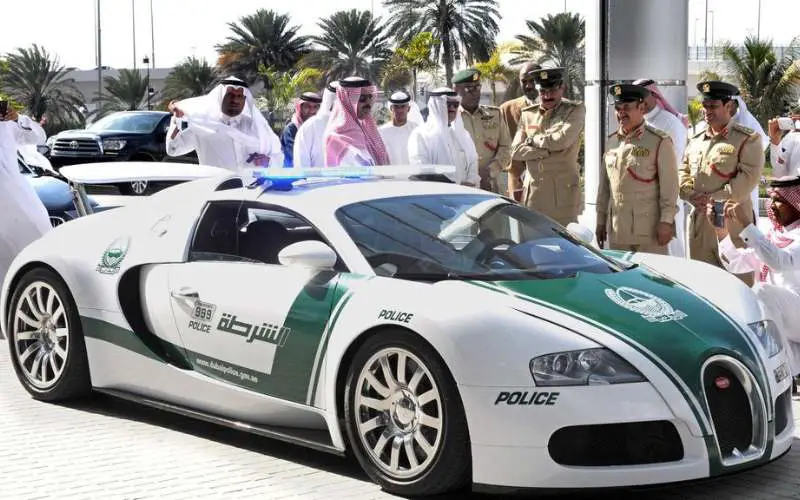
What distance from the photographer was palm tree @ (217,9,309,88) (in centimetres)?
7444

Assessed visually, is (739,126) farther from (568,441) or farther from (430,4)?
(430,4)

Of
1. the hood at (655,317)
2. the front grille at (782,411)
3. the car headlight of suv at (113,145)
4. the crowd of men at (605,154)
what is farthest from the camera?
the car headlight of suv at (113,145)

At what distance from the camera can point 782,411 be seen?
18.0ft

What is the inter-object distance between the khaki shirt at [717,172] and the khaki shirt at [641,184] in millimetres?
429

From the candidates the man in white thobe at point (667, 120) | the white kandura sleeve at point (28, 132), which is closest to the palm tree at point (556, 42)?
the white kandura sleeve at point (28, 132)

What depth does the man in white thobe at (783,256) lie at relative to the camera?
7.27 meters

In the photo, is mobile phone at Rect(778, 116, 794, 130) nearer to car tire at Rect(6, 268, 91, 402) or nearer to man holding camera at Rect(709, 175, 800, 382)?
man holding camera at Rect(709, 175, 800, 382)

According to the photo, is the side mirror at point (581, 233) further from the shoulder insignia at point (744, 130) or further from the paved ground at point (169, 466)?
the shoulder insignia at point (744, 130)

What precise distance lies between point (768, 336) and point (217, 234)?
2721mm

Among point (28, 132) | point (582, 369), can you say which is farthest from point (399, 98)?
point (582, 369)

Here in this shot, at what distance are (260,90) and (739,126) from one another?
7163cm

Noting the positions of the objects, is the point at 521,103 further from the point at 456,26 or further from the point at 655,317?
the point at 456,26

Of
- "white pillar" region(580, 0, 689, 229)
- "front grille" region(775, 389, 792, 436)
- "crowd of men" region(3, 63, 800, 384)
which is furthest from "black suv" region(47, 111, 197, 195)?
"front grille" region(775, 389, 792, 436)

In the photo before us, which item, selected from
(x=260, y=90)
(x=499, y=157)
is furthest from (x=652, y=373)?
(x=260, y=90)
